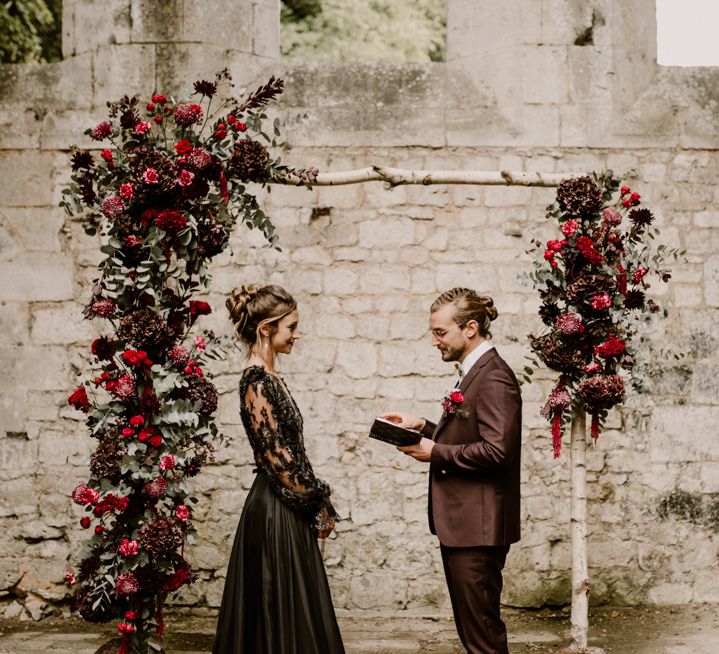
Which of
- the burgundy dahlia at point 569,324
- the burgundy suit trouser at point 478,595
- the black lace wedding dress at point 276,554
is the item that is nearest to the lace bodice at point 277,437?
the black lace wedding dress at point 276,554

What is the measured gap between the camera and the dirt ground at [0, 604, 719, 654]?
A: 16.3 ft

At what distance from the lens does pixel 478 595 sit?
3.62m

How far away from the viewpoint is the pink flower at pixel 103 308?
152 inches

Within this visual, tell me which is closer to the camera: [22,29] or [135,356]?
[135,356]

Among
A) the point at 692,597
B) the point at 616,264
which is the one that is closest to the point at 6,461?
the point at 616,264

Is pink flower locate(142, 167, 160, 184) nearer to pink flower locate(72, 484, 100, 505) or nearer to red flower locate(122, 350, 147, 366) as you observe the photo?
red flower locate(122, 350, 147, 366)

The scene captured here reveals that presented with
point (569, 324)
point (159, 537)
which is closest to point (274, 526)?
point (159, 537)

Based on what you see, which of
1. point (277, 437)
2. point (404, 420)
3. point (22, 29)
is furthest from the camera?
point (22, 29)

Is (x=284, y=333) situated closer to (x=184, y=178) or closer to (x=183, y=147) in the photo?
(x=184, y=178)

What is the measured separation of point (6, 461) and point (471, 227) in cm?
339

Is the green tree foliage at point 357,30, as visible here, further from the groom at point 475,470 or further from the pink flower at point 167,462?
the pink flower at point 167,462

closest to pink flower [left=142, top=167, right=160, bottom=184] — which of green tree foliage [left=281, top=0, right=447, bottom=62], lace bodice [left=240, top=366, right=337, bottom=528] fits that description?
lace bodice [left=240, top=366, right=337, bottom=528]

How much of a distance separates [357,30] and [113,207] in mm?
8473

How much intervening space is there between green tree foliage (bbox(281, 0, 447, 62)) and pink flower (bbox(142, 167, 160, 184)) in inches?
297
